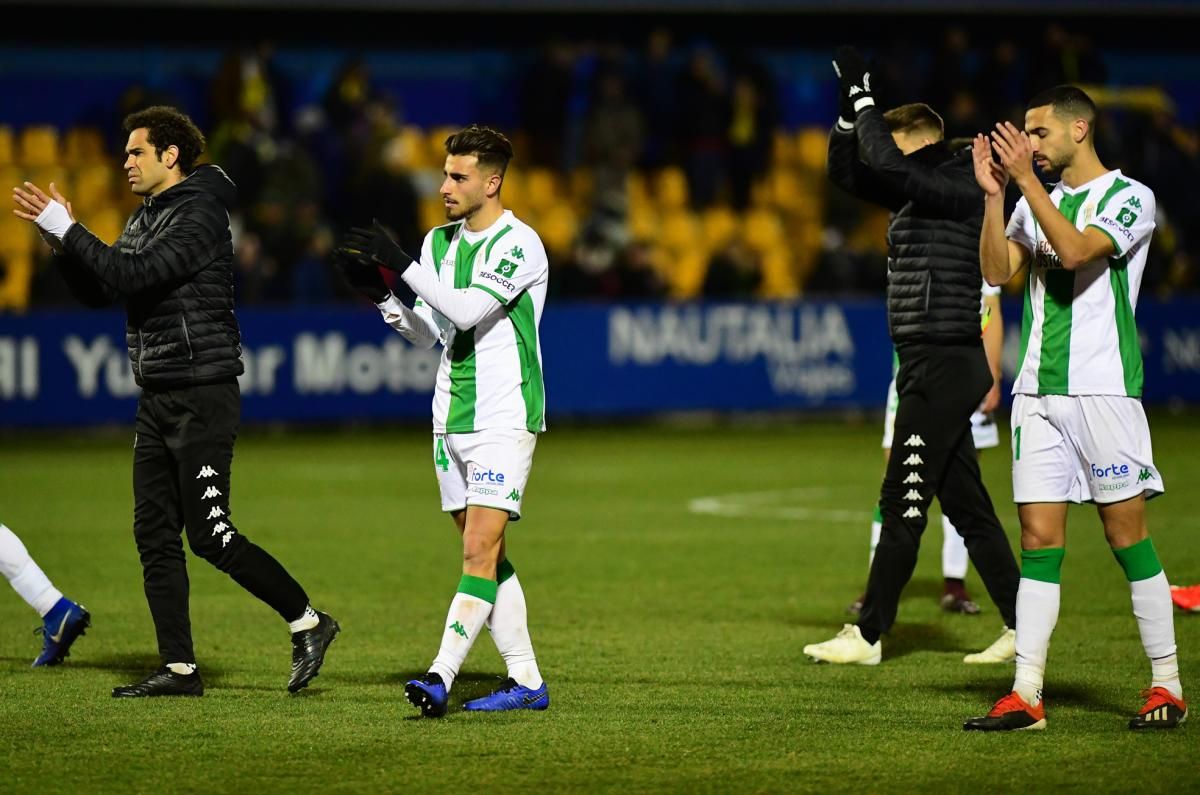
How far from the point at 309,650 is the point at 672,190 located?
62.0 ft

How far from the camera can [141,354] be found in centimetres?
759

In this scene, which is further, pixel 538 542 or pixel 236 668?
pixel 538 542

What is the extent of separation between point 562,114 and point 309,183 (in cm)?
409

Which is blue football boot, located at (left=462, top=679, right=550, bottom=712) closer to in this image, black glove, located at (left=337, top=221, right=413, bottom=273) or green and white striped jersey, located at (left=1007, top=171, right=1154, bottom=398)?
black glove, located at (left=337, top=221, right=413, bottom=273)

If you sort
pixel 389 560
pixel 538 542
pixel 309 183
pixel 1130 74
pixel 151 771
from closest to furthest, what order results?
pixel 151 771, pixel 389 560, pixel 538 542, pixel 309 183, pixel 1130 74

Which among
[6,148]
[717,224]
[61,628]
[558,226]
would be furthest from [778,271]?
[61,628]

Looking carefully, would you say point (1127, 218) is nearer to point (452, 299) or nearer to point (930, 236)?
point (930, 236)

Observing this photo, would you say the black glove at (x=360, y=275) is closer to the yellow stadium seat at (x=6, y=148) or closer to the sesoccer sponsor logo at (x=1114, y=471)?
the sesoccer sponsor logo at (x=1114, y=471)

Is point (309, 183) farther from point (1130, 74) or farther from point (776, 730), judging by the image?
point (776, 730)

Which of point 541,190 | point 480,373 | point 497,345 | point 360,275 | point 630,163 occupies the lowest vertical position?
point 480,373

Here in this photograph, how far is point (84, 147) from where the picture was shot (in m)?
24.4

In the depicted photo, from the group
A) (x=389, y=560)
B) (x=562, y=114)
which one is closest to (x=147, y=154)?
(x=389, y=560)

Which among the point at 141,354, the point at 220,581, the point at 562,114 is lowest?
the point at 220,581

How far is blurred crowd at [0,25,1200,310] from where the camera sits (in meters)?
22.8
